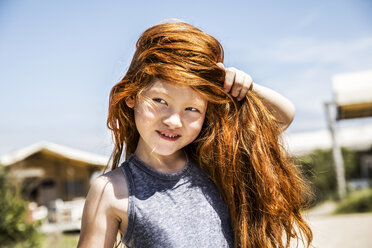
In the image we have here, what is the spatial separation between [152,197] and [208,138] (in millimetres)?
352

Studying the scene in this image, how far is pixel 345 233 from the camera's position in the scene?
6527mm

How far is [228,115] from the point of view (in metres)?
1.64

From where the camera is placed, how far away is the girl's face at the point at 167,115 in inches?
55.1

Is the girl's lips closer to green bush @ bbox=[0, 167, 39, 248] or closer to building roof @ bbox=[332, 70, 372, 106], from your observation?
green bush @ bbox=[0, 167, 39, 248]

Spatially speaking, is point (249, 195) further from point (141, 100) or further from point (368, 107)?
point (368, 107)

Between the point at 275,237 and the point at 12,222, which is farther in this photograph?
the point at 12,222

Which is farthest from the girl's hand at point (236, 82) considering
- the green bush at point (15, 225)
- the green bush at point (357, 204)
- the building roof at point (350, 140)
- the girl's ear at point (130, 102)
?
the building roof at point (350, 140)

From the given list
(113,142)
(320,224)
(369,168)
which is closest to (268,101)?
(113,142)

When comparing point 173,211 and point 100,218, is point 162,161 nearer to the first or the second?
point 173,211

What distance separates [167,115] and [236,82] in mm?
329

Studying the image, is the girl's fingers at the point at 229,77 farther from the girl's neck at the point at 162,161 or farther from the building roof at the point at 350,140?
the building roof at the point at 350,140

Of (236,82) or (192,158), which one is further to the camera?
(192,158)

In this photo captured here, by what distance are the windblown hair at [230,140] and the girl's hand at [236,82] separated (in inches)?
0.9

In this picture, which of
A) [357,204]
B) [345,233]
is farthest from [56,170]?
[345,233]
